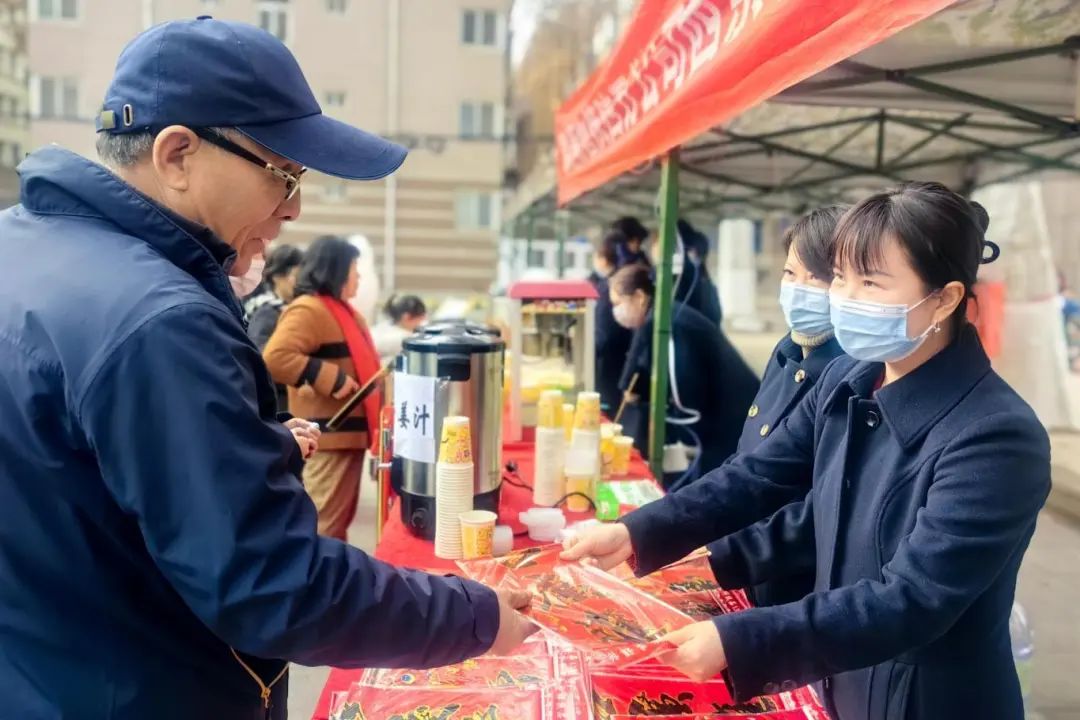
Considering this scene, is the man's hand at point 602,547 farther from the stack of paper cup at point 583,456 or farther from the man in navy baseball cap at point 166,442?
the stack of paper cup at point 583,456

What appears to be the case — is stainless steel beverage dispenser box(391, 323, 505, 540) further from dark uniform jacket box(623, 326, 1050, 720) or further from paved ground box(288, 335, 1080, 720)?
paved ground box(288, 335, 1080, 720)

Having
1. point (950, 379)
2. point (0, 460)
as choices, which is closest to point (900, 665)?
point (950, 379)

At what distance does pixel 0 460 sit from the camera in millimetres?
927

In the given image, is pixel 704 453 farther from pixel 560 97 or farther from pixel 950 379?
pixel 560 97

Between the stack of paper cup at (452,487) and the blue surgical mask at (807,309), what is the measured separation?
0.84 m

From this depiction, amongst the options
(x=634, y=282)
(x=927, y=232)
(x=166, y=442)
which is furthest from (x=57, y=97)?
(x=927, y=232)

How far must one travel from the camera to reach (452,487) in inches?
81.0

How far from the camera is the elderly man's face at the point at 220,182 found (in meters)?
1.01

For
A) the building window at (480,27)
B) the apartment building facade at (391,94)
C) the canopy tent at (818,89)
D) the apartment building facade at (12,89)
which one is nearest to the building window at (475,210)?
the apartment building facade at (391,94)

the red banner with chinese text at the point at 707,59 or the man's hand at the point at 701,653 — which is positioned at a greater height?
the red banner with chinese text at the point at 707,59

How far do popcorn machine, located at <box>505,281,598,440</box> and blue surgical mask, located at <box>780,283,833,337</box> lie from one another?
1482 millimetres

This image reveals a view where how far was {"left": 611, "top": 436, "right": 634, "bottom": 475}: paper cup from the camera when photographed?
9.66 ft

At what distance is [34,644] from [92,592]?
4.2 inches

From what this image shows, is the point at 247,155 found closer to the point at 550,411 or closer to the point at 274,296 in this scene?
the point at 550,411
